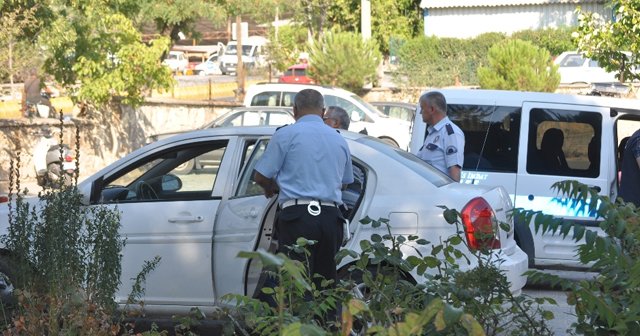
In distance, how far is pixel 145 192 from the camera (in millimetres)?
7684

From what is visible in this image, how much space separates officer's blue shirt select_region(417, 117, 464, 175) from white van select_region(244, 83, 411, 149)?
1514 cm

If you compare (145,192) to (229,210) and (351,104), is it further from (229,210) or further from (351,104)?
(351,104)

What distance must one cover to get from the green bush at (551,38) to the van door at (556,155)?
30.3m

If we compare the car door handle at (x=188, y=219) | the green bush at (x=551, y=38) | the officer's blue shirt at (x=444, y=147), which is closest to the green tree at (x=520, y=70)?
the green bush at (x=551, y=38)

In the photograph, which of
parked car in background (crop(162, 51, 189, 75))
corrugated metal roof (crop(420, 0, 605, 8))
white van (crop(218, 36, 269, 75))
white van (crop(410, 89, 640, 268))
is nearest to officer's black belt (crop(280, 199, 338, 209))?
white van (crop(410, 89, 640, 268))

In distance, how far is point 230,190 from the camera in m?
→ 7.29

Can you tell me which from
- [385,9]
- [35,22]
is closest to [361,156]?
[35,22]

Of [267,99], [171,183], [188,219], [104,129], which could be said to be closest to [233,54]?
[267,99]

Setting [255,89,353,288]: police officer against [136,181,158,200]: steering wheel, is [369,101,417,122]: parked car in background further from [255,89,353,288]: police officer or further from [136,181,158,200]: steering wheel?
[255,89,353,288]: police officer

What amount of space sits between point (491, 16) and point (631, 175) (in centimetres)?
3758

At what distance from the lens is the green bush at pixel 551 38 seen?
132 ft

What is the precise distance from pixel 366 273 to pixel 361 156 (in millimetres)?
2984

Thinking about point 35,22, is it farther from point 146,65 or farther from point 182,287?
point 182,287

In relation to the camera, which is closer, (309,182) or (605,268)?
(605,268)
